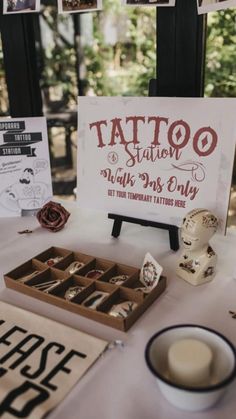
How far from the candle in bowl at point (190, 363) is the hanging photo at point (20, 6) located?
987 mm

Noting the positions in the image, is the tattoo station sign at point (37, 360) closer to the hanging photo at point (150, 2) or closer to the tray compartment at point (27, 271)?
the tray compartment at point (27, 271)

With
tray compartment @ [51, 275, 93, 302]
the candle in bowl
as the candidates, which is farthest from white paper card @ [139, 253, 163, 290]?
the candle in bowl

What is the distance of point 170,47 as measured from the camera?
3.37 feet

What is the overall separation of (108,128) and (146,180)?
166 millimetres

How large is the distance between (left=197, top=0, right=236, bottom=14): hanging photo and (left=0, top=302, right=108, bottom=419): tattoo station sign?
2.45ft

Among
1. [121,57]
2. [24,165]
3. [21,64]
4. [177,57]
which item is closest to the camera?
[177,57]

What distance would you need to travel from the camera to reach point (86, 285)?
2.63 feet

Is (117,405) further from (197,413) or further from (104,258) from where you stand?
(104,258)

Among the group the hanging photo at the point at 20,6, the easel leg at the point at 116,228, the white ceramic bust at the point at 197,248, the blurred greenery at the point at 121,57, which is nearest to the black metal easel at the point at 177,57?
the easel leg at the point at 116,228

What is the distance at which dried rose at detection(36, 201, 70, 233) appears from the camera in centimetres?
107

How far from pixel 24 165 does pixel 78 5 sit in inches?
18.1

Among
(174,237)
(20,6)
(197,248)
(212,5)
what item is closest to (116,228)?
(174,237)

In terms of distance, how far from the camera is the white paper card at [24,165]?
1.15 meters

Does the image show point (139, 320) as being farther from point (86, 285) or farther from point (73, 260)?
point (73, 260)
